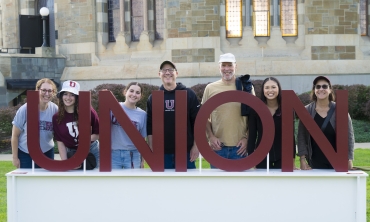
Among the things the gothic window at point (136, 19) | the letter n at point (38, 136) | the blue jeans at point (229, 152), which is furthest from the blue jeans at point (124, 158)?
the gothic window at point (136, 19)

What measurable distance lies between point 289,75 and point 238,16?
2396mm

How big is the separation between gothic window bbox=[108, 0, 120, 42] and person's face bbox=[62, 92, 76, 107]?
14.7 m

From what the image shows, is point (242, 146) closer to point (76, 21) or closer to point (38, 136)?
point (38, 136)

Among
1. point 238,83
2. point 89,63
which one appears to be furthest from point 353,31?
point 238,83

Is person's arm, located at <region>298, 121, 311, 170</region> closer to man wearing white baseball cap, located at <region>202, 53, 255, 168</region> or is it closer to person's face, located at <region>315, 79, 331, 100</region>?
person's face, located at <region>315, 79, 331, 100</region>

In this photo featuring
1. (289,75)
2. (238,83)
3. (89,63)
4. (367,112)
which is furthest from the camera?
(89,63)

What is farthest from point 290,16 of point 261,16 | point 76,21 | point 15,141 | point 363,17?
point 15,141

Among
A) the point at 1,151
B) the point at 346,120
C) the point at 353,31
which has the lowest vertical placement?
the point at 1,151

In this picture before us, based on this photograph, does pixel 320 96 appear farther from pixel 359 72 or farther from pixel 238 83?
pixel 359 72
